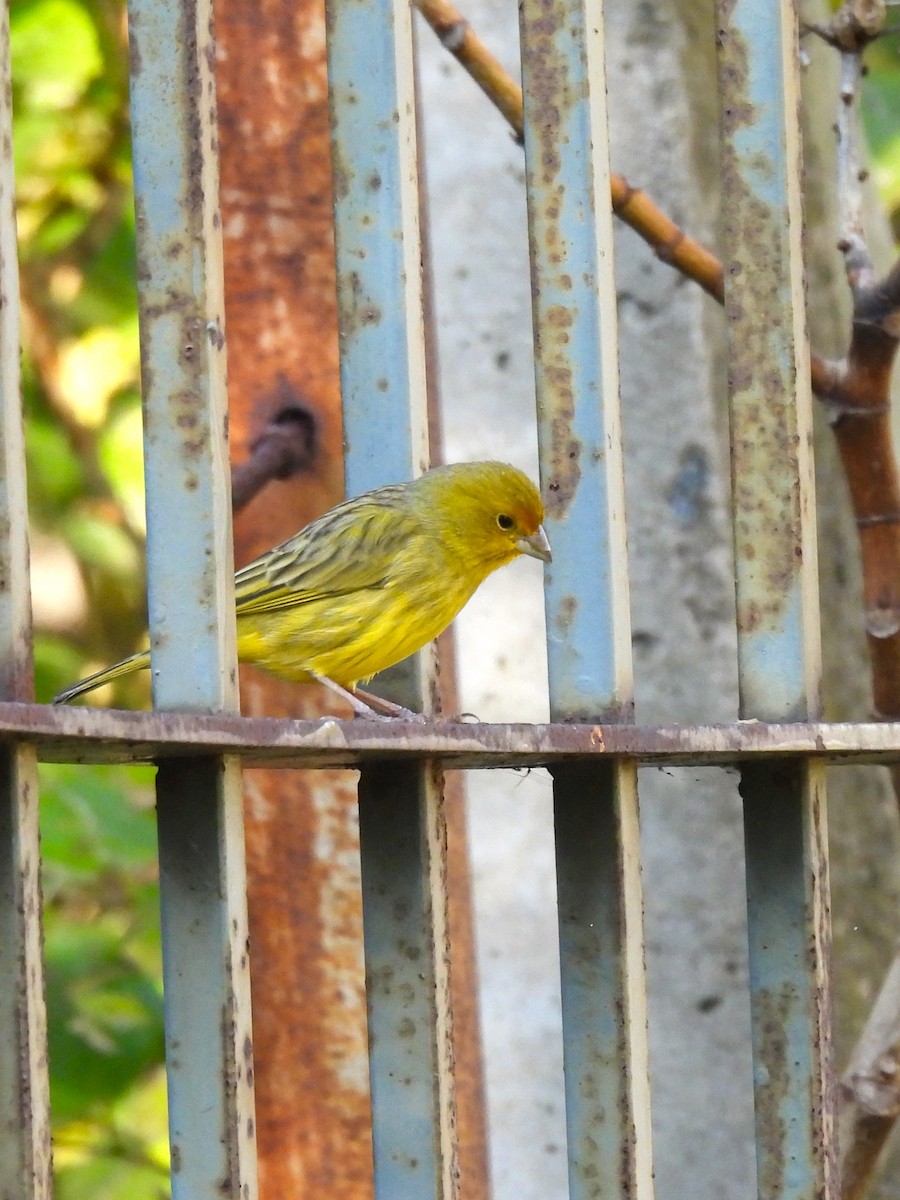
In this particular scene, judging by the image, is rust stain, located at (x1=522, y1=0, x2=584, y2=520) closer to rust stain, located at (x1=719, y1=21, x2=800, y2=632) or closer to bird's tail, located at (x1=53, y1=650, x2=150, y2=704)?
rust stain, located at (x1=719, y1=21, x2=800, y2=632)

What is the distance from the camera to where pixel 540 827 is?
407cm

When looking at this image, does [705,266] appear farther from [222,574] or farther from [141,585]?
[141,585]

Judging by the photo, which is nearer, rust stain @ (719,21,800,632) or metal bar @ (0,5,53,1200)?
metal bar @ (0,5,53,1200)

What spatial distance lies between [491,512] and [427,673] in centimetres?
106

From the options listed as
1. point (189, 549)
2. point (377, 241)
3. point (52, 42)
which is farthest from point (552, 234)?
point (52, 42)

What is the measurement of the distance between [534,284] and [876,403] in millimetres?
1129

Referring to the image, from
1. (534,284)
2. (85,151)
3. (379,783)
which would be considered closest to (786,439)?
(534,284)

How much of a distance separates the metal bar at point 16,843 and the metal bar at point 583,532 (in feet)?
2.53

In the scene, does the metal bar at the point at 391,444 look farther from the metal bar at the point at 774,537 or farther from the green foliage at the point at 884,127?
the green foliage at the point at 884,127

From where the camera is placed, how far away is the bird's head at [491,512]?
11.3 feet

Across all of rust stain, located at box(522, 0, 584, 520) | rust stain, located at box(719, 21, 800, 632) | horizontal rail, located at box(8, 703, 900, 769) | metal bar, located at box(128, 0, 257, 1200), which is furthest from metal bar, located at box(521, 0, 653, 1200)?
metal bar, located at box(128, 0, 257, 1200)

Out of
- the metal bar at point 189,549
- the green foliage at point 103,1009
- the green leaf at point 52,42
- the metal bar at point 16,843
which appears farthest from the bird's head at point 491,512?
the green leaf at point 52,42

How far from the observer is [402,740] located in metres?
1.94

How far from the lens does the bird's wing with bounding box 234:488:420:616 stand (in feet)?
11.0
